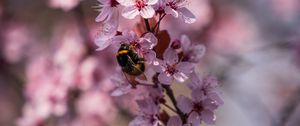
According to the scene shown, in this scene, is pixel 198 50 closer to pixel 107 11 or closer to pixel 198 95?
pixel 198 95

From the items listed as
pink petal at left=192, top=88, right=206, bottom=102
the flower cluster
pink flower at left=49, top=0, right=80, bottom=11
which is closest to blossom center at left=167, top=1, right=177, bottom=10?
the flower cluster

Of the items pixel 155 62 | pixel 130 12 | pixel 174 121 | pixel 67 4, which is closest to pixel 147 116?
pixel 174 121

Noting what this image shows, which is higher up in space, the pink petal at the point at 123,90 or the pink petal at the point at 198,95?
the pink petal at the point at 198,95

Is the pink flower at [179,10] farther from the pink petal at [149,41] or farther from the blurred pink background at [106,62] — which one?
the blurred pink background at [106,62]

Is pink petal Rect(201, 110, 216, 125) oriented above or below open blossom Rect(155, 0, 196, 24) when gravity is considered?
below

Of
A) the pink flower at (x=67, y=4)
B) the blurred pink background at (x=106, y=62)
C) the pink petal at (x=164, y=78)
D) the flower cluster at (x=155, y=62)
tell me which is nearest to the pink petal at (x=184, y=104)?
the flower cluster at (x=155, y=62)

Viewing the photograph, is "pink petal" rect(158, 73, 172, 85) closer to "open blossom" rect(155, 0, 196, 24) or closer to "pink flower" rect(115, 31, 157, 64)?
"pink flower" rect(115, 31, 157, 64)

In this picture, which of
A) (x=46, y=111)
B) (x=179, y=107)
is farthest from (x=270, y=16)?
(x=179, y=107)
